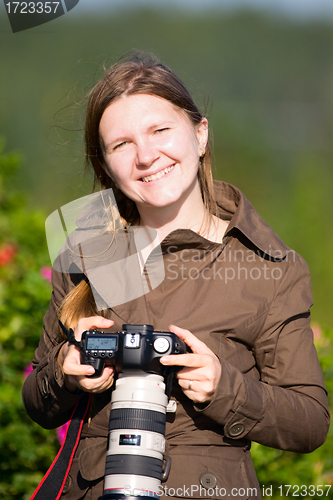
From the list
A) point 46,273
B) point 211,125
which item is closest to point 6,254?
point 46,273

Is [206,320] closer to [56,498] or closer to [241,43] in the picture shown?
[56,498]

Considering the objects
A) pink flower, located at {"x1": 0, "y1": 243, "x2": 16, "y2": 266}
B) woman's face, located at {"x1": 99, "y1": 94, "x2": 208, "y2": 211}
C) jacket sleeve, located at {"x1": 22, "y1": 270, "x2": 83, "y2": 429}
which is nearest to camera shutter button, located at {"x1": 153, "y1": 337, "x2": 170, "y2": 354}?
jacket sleeve, located at {"x1": 22, "y1": 270, "x2": 83, "y2": 429}

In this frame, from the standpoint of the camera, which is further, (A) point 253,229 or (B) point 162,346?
(A) point 253,229

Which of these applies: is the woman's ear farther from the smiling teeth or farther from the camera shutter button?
the camera shutter button

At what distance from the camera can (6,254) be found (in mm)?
3717

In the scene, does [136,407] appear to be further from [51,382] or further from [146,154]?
[146,154]

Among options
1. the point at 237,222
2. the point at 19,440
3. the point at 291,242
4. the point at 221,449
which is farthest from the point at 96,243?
the point at 291,242

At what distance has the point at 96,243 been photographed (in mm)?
1792

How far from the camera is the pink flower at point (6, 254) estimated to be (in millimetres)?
3693

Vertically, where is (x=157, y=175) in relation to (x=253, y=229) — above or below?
above

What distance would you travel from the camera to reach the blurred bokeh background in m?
2.77

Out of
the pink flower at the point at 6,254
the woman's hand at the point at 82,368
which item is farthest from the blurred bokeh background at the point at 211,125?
the woman's hand at the point at 82,368

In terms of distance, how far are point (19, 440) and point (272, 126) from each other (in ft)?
25.5

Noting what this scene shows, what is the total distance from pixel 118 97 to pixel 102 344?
81cm
